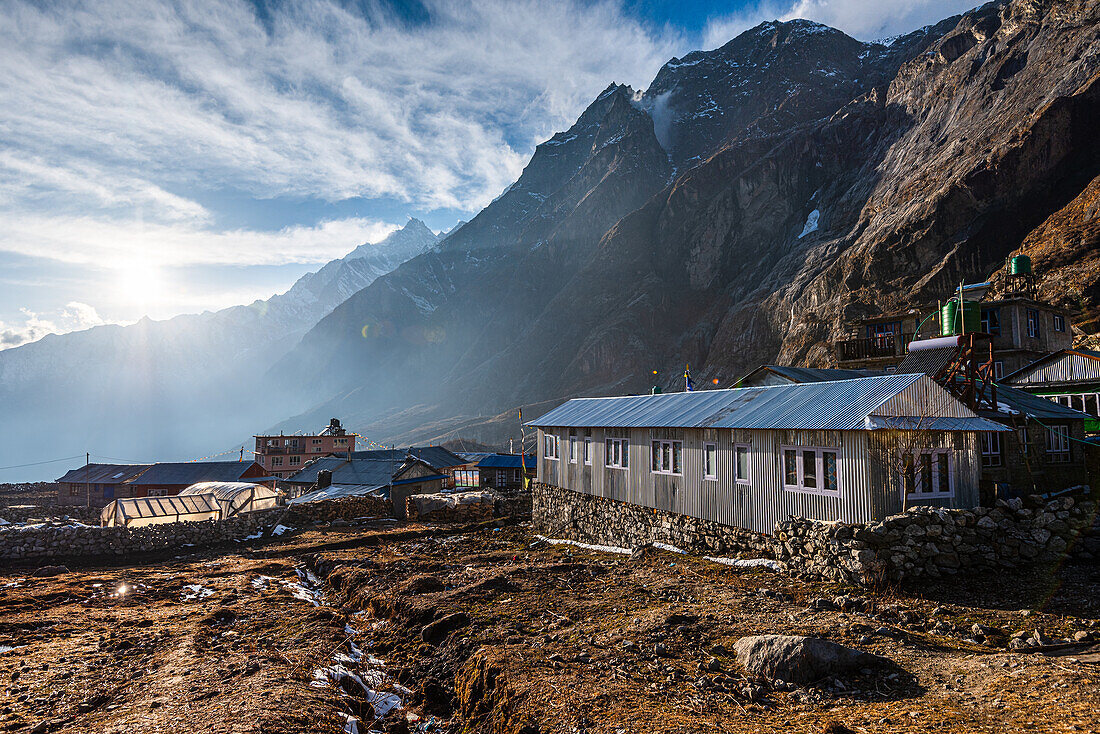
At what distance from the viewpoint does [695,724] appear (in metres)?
9.39

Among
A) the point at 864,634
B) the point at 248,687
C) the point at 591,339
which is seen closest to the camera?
the point at 248,687

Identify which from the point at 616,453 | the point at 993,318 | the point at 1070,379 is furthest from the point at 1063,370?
the point at 616,453

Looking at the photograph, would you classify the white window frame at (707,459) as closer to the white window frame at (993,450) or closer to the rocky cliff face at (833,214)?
the white window frame at (993,450)

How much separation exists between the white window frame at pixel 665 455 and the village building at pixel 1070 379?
24.6 meters

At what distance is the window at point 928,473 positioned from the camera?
1741cm

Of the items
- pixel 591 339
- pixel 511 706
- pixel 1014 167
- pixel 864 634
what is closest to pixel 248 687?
pixel 511 706

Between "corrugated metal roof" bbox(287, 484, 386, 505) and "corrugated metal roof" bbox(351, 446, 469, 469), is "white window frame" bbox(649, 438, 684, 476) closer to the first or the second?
"corrugated metal roof" bbox(287, 484, 386, 505)

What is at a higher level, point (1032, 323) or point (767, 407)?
point (1032, 323)

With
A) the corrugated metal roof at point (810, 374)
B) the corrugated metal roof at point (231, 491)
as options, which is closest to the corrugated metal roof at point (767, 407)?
the corrugated metal roof at point (810, 374)

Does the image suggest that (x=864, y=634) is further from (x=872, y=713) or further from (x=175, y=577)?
(x=175, y=577)

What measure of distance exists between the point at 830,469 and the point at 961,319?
303 inches

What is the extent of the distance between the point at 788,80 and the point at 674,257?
81848 millimetres

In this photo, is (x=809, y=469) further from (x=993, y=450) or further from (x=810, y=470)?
(x=993, y=450)

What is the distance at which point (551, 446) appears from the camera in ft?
120
